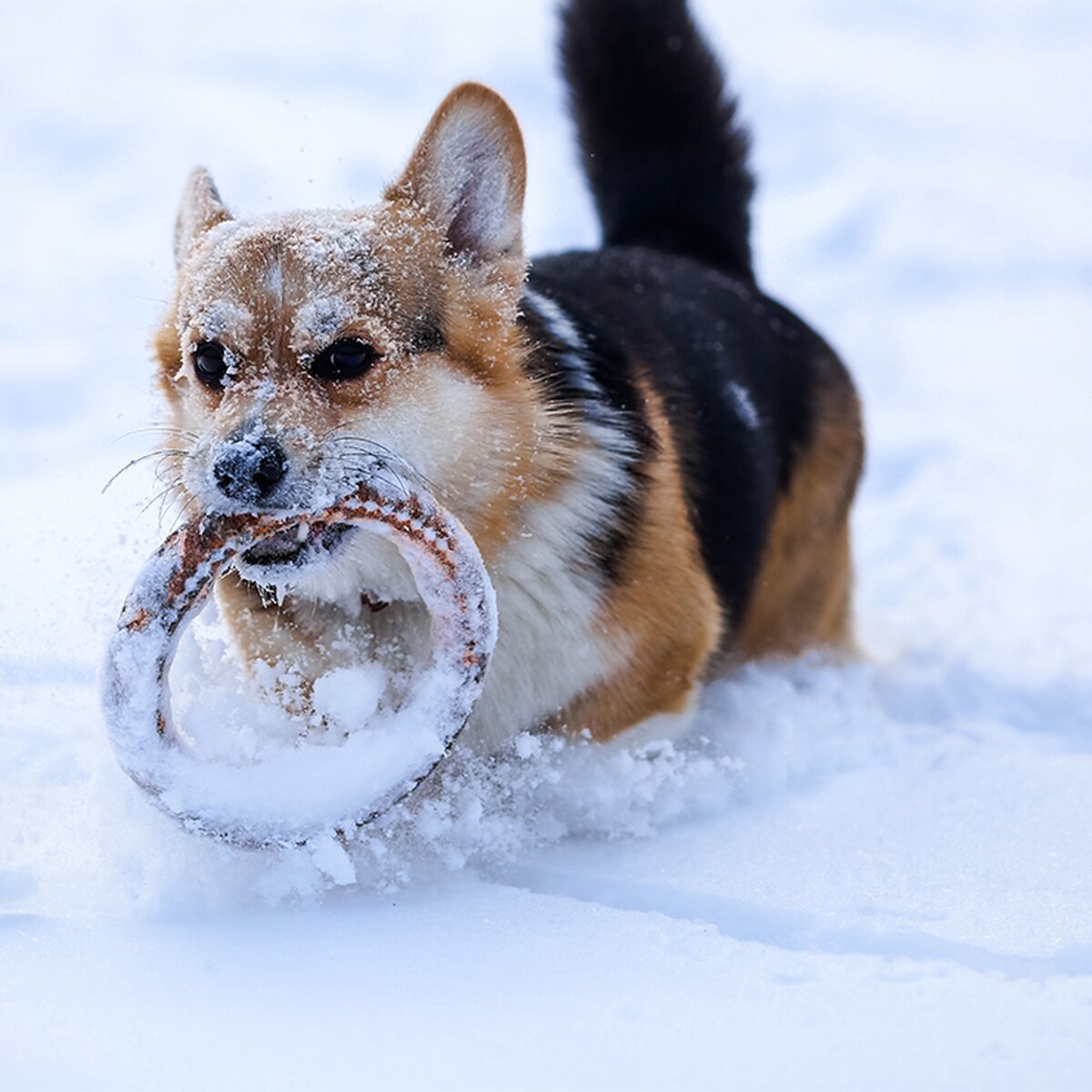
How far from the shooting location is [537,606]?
2.80m

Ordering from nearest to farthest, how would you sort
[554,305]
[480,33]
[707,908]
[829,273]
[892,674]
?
[707,908]
[554,305]
[892,674]
[829,273]
[480,33]

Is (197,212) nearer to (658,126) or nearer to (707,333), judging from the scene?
(707,333)

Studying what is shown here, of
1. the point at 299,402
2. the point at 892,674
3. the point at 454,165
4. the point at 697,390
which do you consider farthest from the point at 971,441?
the point at 299,402

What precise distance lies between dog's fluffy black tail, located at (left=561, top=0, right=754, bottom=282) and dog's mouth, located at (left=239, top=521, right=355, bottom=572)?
203 centimetres

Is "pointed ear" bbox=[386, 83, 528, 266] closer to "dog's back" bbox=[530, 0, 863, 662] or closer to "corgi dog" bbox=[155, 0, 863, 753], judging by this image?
"corgi dog" bbox=[155, 0, 863, 753]

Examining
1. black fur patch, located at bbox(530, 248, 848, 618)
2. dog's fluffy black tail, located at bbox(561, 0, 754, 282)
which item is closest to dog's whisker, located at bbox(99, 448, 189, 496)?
black fur patch, located at bbox(530, 248, 848, 618)

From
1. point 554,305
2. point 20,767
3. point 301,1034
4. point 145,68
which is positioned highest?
point 145,68

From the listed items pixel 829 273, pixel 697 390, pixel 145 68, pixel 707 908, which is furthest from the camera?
pixel 145 68

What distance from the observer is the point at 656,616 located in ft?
9.75

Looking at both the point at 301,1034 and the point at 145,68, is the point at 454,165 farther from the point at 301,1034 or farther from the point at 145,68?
the point at 145,68

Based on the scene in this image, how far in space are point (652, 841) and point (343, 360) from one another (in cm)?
111

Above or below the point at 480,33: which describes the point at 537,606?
below

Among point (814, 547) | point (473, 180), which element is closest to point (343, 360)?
point (473, 180)

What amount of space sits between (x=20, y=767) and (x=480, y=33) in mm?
8037
